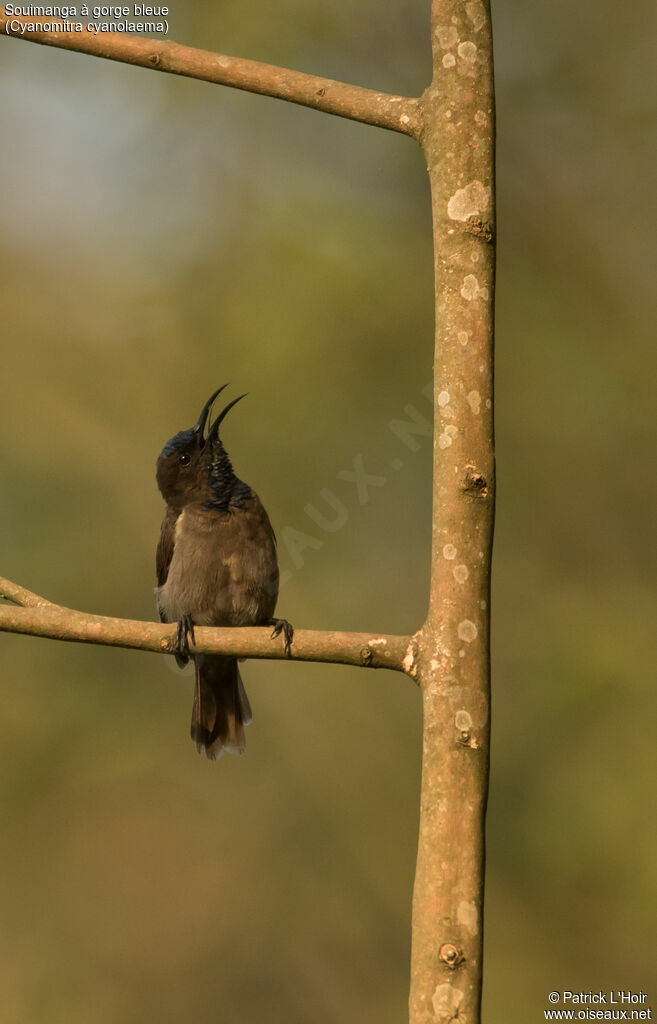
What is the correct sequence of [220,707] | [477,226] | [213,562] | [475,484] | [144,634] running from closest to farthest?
[475,484] → [477,226] → [144,634] → [213,562] → [220,707]

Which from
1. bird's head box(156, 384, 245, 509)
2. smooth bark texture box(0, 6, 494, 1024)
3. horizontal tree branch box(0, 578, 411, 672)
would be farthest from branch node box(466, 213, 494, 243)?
bird's head box(156, 384, 245, 509)

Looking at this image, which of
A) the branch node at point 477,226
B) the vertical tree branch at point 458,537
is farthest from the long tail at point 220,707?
the branch node at point 477,226

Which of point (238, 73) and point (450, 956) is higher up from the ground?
point (238, 73)

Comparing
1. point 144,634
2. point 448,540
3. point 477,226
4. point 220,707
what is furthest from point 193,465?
point 448,540

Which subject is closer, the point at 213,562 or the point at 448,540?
the point at 448,540

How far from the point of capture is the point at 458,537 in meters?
2.91

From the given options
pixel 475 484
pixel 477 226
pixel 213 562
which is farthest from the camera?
pixel 213 562

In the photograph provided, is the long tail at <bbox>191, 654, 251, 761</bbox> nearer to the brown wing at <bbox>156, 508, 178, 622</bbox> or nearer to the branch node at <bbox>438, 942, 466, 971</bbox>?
the brown wing at <bbox>156, 508, 178, 622</bbox>

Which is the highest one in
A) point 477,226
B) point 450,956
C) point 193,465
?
point 193,465

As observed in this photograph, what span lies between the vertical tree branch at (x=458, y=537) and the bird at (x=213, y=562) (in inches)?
111

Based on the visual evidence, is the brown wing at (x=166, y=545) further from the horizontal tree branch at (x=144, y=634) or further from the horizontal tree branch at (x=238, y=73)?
the horizontal tree branch at (x=238, y=73)

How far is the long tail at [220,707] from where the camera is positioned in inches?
245

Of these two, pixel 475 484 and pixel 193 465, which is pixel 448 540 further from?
pixel 193 465

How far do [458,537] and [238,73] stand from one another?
173 centimetres
